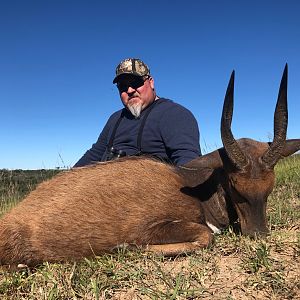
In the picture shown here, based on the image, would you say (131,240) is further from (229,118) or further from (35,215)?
(229,118)

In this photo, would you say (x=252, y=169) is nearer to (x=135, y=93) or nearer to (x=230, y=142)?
(x=230, y=142)

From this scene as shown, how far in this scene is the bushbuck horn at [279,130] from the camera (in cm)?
380

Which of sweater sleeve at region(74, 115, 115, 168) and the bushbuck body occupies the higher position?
sweater sleeve at region(74, 115, 115, 168)

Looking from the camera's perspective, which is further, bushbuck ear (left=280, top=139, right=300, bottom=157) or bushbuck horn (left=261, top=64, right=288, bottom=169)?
bushbuck ear (left=280, top=139, right=300, bottom=157)

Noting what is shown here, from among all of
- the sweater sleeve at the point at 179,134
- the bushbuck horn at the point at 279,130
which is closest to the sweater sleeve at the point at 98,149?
the sweater sleeve at the point at 179,134

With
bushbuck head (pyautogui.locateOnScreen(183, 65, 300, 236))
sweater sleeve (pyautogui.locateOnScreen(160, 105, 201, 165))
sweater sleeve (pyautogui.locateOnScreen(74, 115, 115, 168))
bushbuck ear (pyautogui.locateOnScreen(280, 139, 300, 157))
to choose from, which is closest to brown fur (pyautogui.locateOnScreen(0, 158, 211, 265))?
bushbuck head (pyautogui.locateOnScreen(183, 65, 300, 236))

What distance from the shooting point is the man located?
5.64 metres

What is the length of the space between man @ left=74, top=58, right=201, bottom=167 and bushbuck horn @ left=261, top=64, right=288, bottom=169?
1497 mm

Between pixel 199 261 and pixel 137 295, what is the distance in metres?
0.65

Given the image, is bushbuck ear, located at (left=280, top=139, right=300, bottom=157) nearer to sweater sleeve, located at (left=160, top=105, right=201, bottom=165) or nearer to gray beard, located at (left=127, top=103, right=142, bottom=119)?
sweater sleeve, located at (left=160, top=105, right=201, bottom=165)

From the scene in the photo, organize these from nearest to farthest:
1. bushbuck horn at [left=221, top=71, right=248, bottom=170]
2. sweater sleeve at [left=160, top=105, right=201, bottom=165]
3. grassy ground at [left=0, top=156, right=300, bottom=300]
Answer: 1. grassy ground at [left=0, top=156, right=300, bottom=300]
2. bushbuck horn at [left=221, top=71, right=248, bottom=170]
3. sweater sleeve at [left=160, top=105, right=201, bottom=165]

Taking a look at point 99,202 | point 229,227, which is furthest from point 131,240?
point 229,227

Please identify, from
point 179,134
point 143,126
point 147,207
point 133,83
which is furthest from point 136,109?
point 147,207

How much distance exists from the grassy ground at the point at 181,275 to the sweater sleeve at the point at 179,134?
5.83ft
